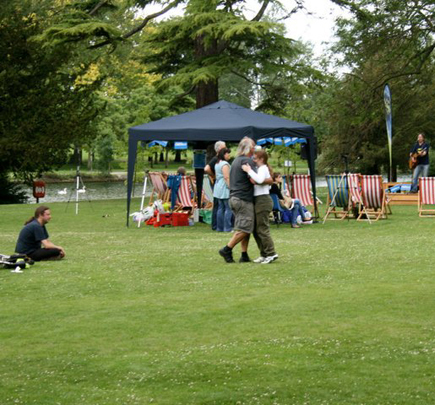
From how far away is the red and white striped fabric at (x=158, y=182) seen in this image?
23053 mm

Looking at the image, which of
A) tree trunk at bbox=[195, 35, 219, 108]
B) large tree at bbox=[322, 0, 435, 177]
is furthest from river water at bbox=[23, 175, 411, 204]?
tree trunk at bbox=[195, 35, 219, 108]

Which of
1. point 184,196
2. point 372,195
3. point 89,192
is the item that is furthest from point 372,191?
point 89,192

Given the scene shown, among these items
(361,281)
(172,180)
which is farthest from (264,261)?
(172,180)

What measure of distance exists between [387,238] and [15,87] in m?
21.9

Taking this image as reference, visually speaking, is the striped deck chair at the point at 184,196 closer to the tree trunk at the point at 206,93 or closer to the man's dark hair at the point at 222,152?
the man's dark hair at the point at 222,152

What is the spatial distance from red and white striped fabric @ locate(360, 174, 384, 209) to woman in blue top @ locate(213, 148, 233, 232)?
3.78m

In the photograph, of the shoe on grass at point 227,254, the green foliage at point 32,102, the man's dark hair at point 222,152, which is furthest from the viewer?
the green foliage at point 32,102

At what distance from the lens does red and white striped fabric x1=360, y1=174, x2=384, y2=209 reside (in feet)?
71.3

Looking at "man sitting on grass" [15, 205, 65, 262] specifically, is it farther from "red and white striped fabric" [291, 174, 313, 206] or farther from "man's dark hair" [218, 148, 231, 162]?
"red and white striped fabric" [291, 174, 313, 206]

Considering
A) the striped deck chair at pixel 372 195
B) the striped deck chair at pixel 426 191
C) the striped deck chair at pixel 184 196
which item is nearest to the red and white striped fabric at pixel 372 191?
the striped deck chair at pixel 372 195

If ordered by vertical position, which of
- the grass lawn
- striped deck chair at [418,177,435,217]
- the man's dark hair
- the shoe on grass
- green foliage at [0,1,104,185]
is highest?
green foliage at [0,1,104,185]

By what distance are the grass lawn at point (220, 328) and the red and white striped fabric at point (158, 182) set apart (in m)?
7.57

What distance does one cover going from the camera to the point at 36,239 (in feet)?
46.4

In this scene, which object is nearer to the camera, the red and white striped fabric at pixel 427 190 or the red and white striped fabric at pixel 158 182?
the red and white striped fabric at pixel 427 190
